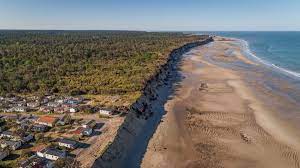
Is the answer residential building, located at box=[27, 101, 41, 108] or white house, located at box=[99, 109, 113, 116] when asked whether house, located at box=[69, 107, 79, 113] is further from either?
residential building, located at box=[27, 101, 41, 108]

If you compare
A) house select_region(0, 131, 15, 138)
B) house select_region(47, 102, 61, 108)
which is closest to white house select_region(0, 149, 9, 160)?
house select_region(0, 131, 15, 138)

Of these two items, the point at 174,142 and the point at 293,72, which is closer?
the point at 174,142

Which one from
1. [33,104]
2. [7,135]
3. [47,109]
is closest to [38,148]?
[7,135]

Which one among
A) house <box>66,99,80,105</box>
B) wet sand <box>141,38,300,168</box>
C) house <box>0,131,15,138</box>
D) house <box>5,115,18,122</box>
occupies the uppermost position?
house <box>66,99,80,105</box>

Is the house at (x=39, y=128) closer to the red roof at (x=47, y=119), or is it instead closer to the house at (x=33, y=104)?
the red roof at (x=47, y=119)

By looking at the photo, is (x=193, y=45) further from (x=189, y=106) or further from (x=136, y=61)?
(x=189, y=106)

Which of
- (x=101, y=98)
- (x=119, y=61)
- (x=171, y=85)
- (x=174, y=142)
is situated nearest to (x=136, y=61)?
(x=119, y=61)
